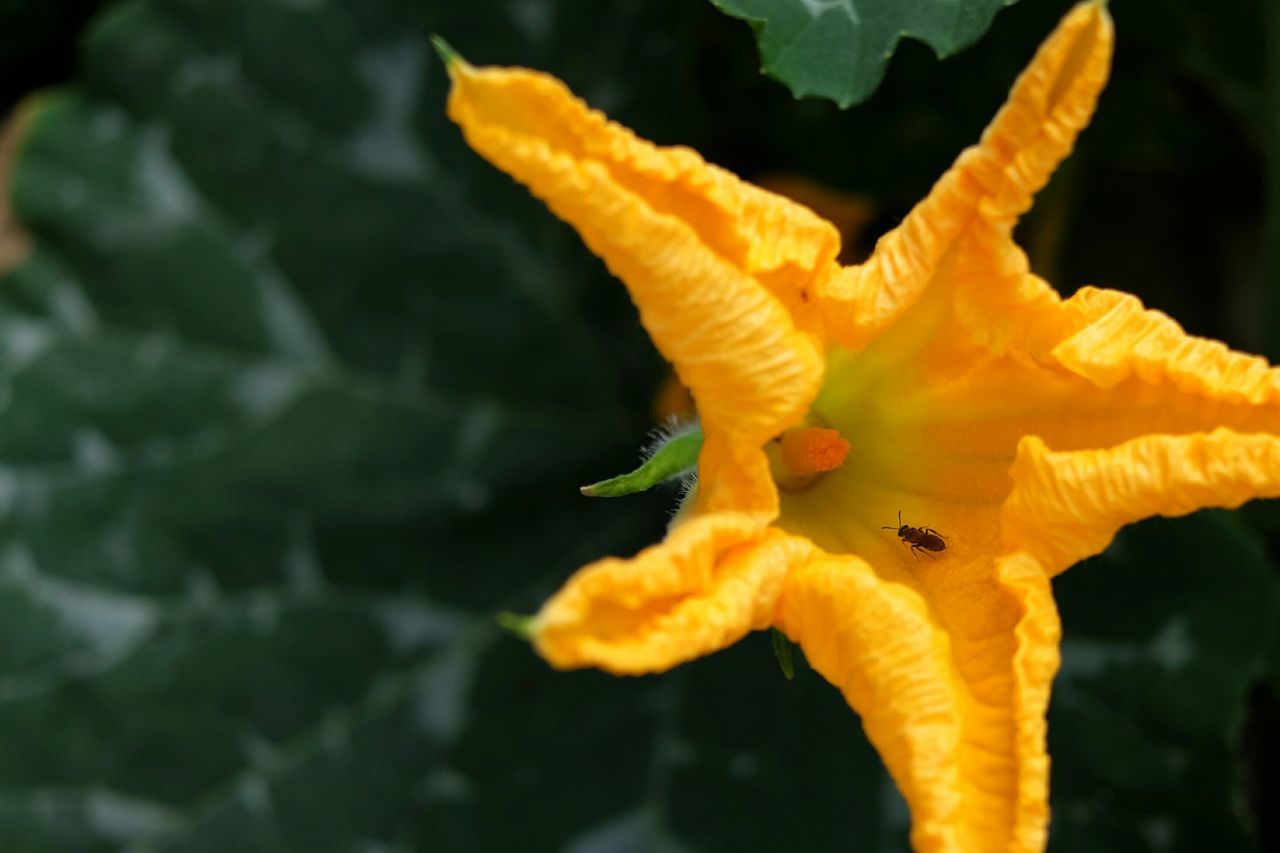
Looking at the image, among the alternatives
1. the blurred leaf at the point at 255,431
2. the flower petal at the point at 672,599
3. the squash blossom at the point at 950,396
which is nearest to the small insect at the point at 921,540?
the squash blossom at the point at 950,396

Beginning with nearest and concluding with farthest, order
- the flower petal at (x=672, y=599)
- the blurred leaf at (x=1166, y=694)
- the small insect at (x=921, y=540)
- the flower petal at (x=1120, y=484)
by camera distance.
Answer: the flower petal at (x=672, y=599) < the flower petal at (x=1120, y=484) < the small insect at (x=921, y=540) < the blurred leaf at (x=1166, y=694)

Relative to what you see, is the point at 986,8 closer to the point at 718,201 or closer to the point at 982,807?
the point at 718,201

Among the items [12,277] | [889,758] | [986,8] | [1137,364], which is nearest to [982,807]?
[889,758]

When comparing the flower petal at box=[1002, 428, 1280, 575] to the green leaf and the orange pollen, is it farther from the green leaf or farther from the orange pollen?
the green leaf

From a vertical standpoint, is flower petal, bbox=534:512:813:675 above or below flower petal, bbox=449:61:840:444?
below

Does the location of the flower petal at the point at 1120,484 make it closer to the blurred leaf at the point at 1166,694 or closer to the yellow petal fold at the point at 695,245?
the yellow petal fold at the point at 695,245

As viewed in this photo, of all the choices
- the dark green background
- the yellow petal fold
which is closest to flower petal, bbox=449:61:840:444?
the yellow petal fold
